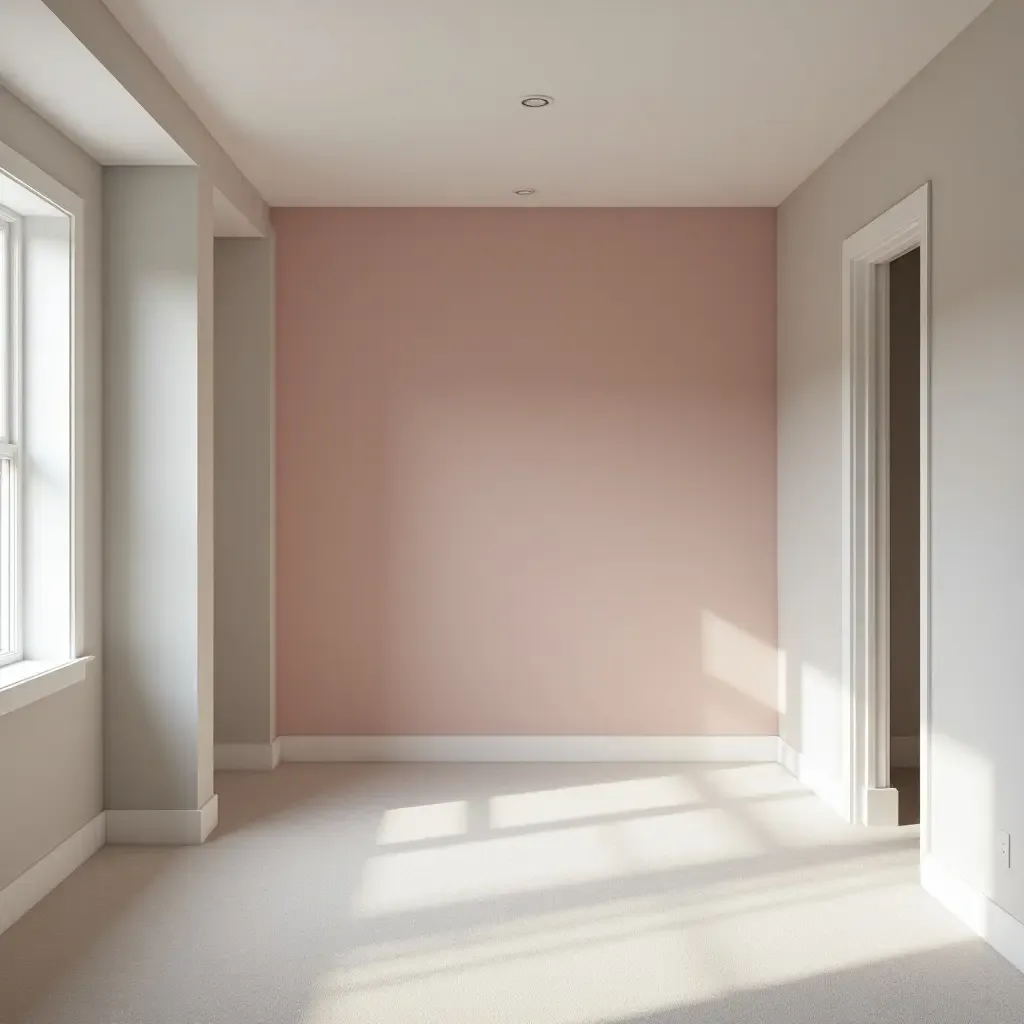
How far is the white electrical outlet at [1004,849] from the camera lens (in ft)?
10.5

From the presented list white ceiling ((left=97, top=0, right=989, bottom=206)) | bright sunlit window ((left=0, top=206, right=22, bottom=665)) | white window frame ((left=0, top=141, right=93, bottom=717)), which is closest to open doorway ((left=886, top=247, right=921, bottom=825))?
white ceiling ((left=97, top=0, right=989, bottom=206))

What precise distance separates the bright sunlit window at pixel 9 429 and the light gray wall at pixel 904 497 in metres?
4.10

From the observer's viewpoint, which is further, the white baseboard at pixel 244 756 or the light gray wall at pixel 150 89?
the white baseboard at pixel 244 756

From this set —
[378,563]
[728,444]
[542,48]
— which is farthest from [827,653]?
[542,48]

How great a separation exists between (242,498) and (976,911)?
3.75 m

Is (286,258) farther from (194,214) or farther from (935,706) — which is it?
(935,706)

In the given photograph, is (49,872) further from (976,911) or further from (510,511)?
(976,911)

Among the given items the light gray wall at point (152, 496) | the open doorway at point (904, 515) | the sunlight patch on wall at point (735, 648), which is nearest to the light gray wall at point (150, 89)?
the light gray wall at point (152, 496)

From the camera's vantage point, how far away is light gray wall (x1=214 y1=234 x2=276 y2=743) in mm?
A: 5543

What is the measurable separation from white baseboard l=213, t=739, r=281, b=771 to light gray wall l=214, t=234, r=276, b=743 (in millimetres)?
30

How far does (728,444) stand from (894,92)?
6.94 ft

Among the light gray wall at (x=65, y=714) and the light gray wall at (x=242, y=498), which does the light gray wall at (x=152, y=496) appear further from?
the light gray wall at (x=242, y=498)

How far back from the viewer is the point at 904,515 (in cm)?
573

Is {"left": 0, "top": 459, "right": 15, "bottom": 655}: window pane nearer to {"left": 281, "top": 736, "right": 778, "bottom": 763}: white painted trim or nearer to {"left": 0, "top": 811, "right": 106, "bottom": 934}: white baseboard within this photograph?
{"left": 0, "top": 811, "right": 106, "bottom": 934}: white baseboard
